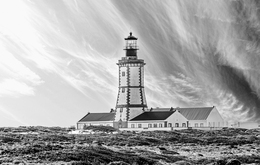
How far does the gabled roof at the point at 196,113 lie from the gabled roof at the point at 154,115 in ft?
15.0

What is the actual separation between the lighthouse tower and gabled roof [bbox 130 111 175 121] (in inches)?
52.5

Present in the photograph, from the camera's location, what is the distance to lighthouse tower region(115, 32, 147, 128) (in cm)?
7600

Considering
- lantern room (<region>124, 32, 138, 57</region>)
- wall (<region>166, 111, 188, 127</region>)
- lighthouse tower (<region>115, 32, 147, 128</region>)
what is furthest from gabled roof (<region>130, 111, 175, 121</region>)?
lantern room (<region>124, 32, 138, 57</region>)

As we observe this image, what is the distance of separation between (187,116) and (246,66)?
80.2 feet

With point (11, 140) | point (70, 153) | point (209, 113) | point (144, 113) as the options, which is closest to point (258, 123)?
point (209, 113)

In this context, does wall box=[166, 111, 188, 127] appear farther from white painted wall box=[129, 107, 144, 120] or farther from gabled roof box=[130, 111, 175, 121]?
white painted wall box=[129, 107, 144, 120]

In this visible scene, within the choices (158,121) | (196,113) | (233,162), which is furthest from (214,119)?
(233,162)

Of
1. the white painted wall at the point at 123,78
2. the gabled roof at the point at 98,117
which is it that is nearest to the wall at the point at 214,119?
the white painted wall at the point at 123,78

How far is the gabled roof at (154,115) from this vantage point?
7281 cm

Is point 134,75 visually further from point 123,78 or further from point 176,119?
point 176,119

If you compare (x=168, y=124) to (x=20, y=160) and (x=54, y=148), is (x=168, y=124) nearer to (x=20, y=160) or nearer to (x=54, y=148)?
(x=54, y=148)

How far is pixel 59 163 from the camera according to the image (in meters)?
24.4

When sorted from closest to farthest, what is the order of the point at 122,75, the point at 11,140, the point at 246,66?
the point at 11,140
the point at 122,75
the point at 246,66

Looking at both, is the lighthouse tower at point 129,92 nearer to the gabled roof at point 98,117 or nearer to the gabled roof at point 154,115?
the gabled roof at point 154,115
